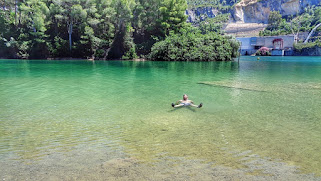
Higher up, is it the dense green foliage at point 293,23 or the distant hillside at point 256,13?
→ the distant hillside at point 256,13

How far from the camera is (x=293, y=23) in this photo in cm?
14375

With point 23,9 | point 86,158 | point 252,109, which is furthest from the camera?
point 23,9

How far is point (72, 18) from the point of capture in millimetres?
51438

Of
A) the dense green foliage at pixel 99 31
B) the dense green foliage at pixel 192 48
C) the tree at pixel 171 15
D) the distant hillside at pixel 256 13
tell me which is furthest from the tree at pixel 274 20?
the dense green foliage at pixel 192 48

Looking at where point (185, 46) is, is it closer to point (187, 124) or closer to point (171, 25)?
point (171, 25)

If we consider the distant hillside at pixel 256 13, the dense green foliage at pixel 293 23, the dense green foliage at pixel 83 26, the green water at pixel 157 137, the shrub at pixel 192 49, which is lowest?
the green water at pixel 157 137

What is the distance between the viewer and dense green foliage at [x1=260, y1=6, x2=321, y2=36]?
119 m

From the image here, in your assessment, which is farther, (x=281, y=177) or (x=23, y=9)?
(x=23, y=9)

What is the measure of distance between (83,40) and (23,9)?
1225 cm

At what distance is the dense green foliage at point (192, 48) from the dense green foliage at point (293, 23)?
75.4 m

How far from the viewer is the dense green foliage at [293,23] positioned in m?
119

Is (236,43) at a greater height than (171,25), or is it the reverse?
(171,25)

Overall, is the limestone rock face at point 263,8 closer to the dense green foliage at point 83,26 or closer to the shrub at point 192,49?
the dense green foliage at point 83,26

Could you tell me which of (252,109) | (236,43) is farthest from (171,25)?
(252,109)
